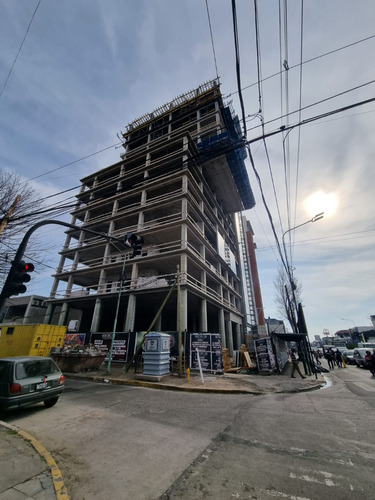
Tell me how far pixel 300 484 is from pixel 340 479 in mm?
589

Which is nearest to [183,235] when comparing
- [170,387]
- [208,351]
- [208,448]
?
[208,351]

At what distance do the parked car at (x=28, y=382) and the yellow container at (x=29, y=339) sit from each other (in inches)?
348

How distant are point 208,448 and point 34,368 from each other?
5270mm

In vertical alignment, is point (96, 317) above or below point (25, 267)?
above

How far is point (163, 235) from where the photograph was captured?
22578 mm

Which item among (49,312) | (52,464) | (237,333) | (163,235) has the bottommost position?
(52,464)

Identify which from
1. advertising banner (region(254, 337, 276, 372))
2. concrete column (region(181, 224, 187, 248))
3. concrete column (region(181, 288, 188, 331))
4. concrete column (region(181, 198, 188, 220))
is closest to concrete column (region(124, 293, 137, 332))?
concrete column (region(181, 288, 188, 331))

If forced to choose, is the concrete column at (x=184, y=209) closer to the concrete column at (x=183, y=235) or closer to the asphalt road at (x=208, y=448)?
the concrete column at (x=183, y=235)

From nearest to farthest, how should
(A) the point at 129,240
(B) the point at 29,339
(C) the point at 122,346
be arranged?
(A) the point at 129,240 → (B) the point at 29,339 → (C) the point at 122,346

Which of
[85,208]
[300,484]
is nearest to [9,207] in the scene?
[300,484]

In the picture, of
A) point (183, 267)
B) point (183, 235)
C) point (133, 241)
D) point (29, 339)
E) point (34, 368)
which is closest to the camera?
point (34, 368)

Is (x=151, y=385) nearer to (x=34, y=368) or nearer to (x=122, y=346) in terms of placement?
(x=34, y=368)

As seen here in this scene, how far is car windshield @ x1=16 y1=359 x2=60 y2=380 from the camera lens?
569 centimetres

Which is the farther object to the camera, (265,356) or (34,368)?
(265,356)
